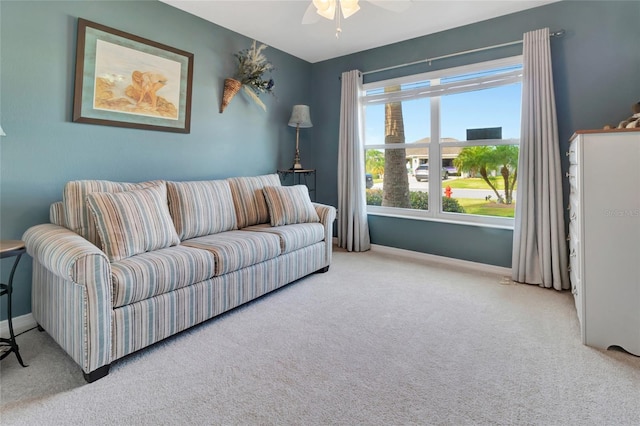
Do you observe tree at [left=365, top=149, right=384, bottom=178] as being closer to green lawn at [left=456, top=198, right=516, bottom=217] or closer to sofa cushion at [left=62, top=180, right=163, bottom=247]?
green lawn at [left=456, top=198, right=516, bottom=217]

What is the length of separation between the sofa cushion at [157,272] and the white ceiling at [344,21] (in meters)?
2.10

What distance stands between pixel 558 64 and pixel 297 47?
266 cm

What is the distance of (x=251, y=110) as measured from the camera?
3.82 meters

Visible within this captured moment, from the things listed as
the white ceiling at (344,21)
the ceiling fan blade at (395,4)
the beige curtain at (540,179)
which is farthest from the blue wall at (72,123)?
the beige curtain at (540,179)

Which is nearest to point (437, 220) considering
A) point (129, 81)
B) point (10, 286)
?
point (129, 81)

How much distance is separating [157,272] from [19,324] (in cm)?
121

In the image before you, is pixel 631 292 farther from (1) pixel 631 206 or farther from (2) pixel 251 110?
(2) pixel 251 110

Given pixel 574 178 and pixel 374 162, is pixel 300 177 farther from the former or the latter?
pixel 574 178

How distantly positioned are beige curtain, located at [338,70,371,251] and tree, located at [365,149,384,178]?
0.78 feet

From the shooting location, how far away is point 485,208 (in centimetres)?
352

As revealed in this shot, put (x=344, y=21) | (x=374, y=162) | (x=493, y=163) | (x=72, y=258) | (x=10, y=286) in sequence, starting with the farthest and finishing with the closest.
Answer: (x=374, y=162) < (x=493, y=163) < (x=344, y=21) < (x=10, y=286) < (x=72, y=258)

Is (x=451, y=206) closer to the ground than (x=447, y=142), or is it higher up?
closer to the ground

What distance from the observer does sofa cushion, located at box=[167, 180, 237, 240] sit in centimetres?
258

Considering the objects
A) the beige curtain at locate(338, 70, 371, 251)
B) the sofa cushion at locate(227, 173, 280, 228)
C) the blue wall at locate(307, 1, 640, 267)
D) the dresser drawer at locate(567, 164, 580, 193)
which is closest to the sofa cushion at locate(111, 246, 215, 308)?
the sofa cushion at locate(227, 173, 280, 228)
